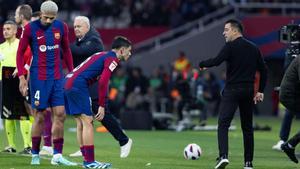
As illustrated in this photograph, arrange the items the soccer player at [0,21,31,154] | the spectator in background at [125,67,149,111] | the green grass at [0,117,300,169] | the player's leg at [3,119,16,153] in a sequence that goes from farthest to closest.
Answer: the spectator in background at [125,67,149,111]
the soccer player at [0,21,31,154]
the player's leg at [3,119,16,153]
the green grass at [0,117,300,169]

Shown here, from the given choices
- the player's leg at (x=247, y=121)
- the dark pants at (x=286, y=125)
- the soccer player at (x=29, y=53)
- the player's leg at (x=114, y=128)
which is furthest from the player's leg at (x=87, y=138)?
the dark pants at (x=286, y=125)

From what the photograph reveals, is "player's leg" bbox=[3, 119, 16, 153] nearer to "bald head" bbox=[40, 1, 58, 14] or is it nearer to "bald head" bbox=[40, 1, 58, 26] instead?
"bald head" bbox=[40, 1, 58, 26]

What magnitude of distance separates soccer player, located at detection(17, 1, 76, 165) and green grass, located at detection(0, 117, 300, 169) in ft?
1.66

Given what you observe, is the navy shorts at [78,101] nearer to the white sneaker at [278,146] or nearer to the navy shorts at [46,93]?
the navy shorts at [46,93]

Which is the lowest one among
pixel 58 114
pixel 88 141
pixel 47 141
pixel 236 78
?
pixel 47 141

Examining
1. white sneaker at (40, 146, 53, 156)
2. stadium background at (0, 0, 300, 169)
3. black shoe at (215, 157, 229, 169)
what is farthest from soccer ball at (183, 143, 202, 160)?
stadium background at (0, 0, 300, 169)

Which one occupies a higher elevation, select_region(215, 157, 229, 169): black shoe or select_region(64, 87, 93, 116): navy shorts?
select_region(64, 87, 93, 116): navy shorts

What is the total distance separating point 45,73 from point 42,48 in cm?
39

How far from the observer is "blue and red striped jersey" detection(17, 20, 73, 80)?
15.0m

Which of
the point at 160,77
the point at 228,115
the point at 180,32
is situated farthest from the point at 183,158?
the point at 180,32

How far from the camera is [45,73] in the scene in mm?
15039

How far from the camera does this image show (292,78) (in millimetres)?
15273

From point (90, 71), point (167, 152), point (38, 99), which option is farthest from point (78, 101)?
point (167, 152)

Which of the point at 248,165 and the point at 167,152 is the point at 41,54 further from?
the point at 167,152
